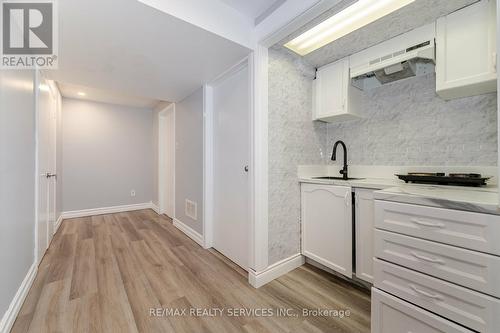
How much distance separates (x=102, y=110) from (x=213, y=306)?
4315mm

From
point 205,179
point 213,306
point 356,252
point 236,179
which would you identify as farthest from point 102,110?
point 356,252

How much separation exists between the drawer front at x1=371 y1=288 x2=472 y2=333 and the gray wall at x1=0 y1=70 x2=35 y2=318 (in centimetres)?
220

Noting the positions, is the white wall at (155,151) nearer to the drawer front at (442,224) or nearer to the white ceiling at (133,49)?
the white ceiling at (133,49)

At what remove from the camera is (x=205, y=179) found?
8.32 ft

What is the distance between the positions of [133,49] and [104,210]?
142 inches

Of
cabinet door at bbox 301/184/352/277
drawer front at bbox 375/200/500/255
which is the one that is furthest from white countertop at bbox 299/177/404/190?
drawer front at bbox 375/200/500/255

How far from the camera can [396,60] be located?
1.61 m

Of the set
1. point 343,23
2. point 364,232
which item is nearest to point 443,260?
point 364,232

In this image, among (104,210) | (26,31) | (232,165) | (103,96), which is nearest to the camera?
(26,31)

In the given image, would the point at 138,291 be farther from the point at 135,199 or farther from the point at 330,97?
the point at 135,199

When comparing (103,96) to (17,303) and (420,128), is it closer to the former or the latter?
(17,303)

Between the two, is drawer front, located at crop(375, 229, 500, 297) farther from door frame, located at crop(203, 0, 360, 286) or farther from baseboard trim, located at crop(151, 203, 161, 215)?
baseboard trim, located at crop(151, 203, 161, 215)

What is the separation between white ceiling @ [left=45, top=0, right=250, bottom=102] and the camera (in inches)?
51.8

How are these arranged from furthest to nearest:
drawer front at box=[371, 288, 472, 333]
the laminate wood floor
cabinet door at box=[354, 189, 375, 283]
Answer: cabinet door at box=[354, 189, 375, 283] → the laminate wood floor → drawer front at box=[371, 288, 472, 333]
